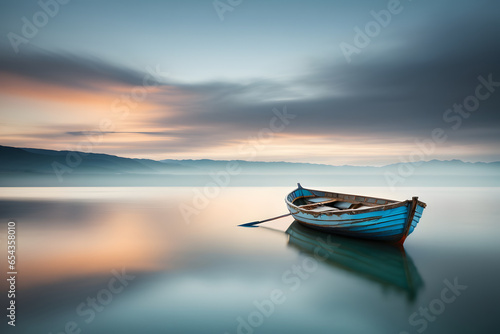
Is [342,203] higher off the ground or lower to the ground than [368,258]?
higher

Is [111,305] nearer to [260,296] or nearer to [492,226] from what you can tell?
[260,296]

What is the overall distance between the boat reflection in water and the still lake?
0.04m

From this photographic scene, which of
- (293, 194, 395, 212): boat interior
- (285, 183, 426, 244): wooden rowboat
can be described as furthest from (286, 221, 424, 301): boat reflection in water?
(293, 194, 395, 212): boat interior

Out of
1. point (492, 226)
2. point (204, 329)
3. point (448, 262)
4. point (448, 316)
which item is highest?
point (204, 329)

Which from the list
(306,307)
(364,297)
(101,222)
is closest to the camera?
(306,307)

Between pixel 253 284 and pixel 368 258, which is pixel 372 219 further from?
pixel 253 284

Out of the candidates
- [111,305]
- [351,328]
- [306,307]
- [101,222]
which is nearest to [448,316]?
[351,328]

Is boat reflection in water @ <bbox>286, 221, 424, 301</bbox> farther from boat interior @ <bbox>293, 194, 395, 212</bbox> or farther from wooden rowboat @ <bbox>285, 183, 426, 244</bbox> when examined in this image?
boat interior @ <bbox>293, 194, 395, 212</bbox>

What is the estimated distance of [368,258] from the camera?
34.9ft

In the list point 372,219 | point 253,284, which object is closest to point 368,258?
point 372,219

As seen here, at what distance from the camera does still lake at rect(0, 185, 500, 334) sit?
20.0 ft

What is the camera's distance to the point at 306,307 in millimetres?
6945

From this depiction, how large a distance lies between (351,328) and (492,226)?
18.7m

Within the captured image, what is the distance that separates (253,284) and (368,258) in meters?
4.79
